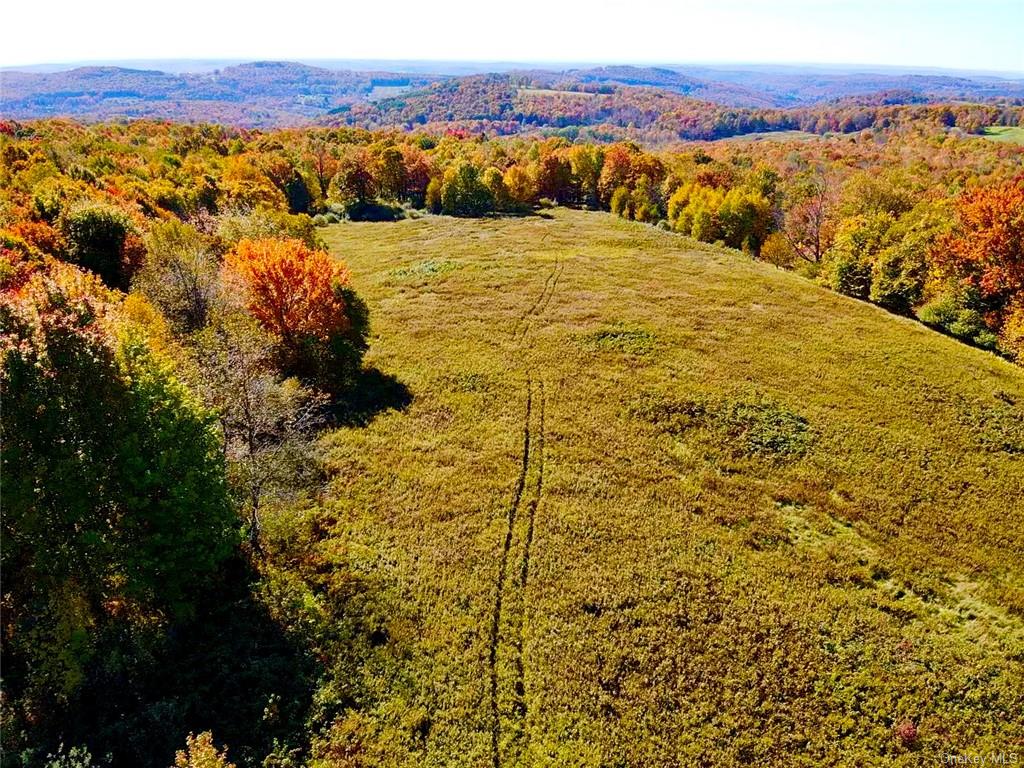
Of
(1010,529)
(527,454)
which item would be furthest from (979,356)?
(527,454)

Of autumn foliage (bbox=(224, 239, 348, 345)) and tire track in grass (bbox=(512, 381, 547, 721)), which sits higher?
autumn foliage (bbox=(224, 239, 348, 345))

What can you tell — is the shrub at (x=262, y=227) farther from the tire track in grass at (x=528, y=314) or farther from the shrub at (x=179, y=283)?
the tire track in grass at (x=528, y=314)

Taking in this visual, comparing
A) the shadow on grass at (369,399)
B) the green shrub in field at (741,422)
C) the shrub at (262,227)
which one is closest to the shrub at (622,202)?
the shrub at (262,227)

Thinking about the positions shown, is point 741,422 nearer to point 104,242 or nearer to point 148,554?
point 148,554

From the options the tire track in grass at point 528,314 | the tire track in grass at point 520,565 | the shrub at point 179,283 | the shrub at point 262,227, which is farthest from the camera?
the tire track in grass at point 528,314

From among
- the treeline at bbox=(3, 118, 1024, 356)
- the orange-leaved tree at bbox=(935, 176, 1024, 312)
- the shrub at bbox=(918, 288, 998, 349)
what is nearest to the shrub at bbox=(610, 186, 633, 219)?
the treeline at bbox=(3, 118, 1024, 356)

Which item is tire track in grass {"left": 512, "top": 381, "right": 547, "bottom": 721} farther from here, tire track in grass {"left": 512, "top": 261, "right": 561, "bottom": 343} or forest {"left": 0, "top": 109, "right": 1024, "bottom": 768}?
tire track in grass {"left": 512, "top": 261, "right": 561, "bottom": 343}

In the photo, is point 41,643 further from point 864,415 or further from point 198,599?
point 864,415
